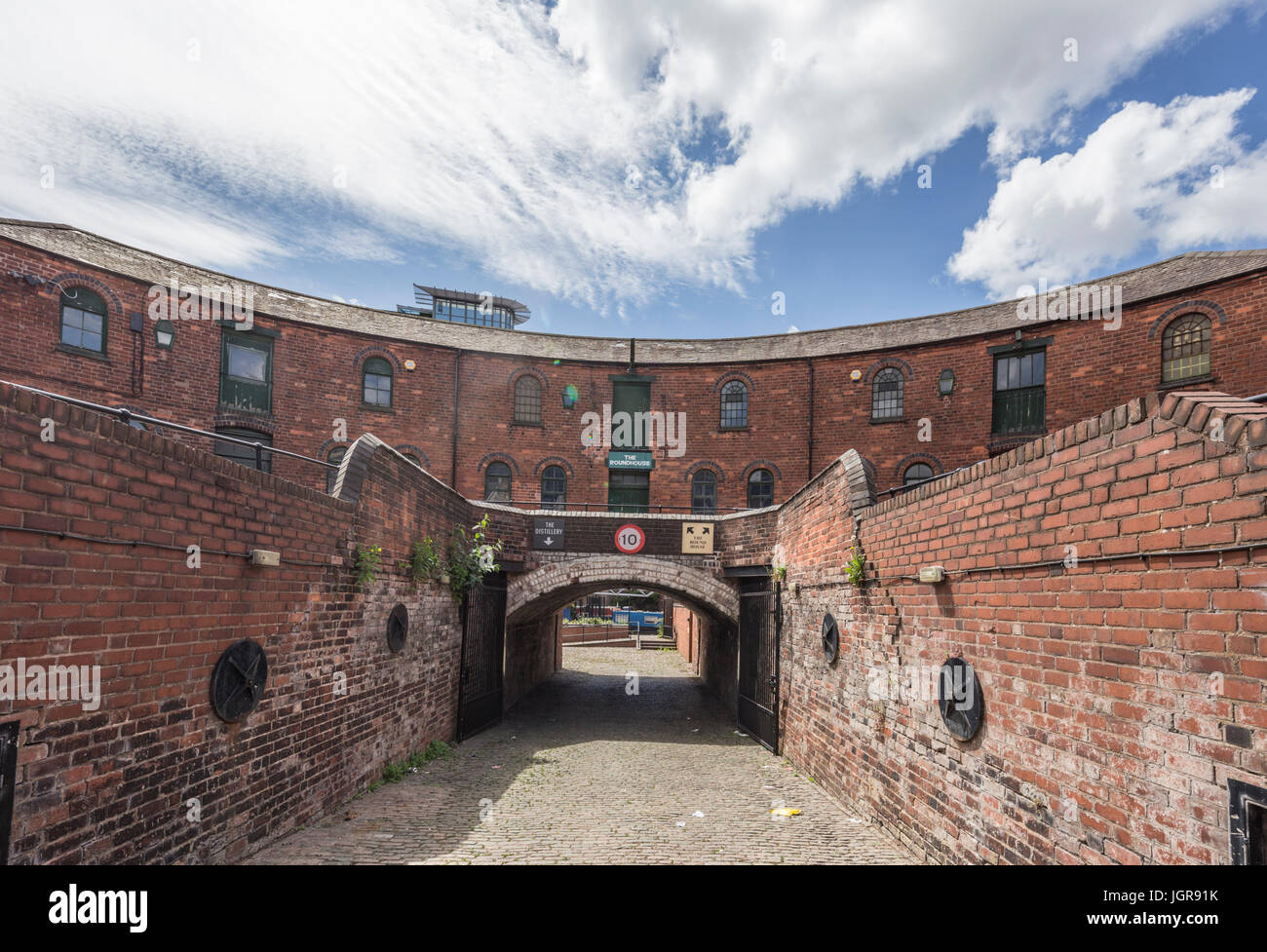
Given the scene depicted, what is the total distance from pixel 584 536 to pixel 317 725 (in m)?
7.41

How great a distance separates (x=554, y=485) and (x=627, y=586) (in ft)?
21.6

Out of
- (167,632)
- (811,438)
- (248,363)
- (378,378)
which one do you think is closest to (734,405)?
(811,438)

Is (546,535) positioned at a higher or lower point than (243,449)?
lower

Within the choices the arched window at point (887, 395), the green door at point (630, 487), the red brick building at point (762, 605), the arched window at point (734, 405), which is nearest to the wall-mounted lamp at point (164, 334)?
the red brick building at point (762, 605)

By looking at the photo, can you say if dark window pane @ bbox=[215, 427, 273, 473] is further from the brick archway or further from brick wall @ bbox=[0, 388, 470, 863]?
brick wall @ bbox=[0, 388, 470, 863]

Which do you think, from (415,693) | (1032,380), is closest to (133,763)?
(415,693)

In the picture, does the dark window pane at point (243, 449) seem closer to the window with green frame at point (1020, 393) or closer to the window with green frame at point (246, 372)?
the window with green frame at point (246, 372)

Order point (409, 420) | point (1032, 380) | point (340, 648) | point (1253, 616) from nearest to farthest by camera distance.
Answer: point (1253, 616), point (340, 648), point (1032, 380), point (409, 420)

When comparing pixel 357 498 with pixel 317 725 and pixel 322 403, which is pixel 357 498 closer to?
pixel 317 725

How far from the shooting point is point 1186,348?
14977 mm

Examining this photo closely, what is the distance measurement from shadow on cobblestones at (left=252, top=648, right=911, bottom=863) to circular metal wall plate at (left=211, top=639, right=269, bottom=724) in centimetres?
137

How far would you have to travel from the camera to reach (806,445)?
64.0ft

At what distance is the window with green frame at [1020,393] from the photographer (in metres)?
17.1

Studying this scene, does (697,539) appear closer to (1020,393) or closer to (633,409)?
(633,409)
